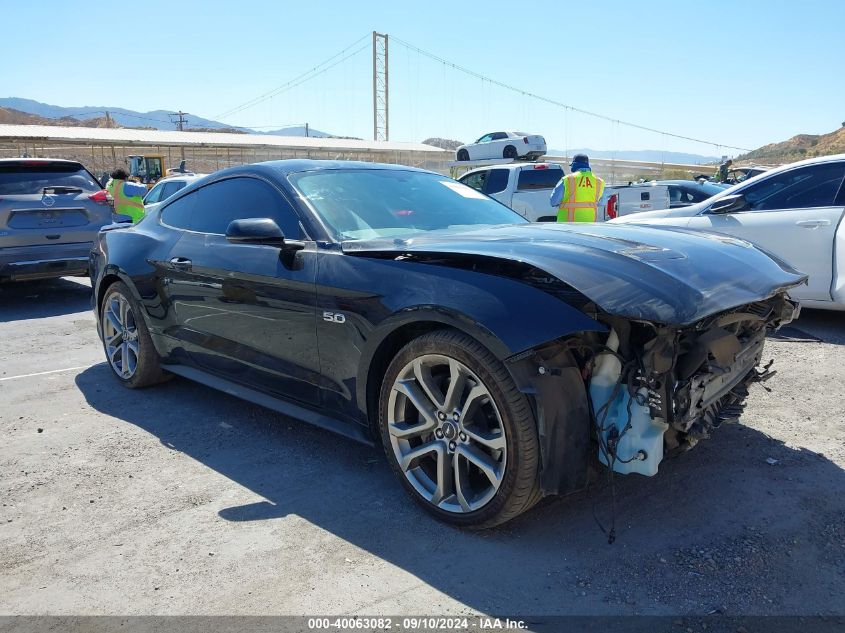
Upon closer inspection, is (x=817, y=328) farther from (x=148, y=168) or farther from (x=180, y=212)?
(x=148, y=168)

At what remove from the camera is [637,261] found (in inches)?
108

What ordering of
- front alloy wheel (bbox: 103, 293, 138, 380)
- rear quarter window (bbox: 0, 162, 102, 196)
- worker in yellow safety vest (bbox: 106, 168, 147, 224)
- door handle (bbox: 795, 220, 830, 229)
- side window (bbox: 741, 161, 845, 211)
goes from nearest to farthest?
1. front alloy wheel (bbox: 103, 293, 138, 380)
2. door handle (bbox: 795, 220, 830, 229)
3. side window (bbox: 741, 161, 845, 211)
4. rear quarter window (bbox: 0, 162, 102, 196)
5. worker in yellow safety vest (bbox: 106, 168, 147, 224)

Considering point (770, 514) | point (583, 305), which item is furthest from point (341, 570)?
point (770, 514)

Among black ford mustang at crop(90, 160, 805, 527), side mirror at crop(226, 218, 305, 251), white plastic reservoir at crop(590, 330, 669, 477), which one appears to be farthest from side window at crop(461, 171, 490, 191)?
white plastic reservoir at crop(590, 330, 669, 477)

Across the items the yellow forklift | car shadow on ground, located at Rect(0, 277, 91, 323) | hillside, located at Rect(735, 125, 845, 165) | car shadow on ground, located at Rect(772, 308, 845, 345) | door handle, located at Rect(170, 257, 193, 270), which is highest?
hillside, located at Rect(735, 125, 845, 165)

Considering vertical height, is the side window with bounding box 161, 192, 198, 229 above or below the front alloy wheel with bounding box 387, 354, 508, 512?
above

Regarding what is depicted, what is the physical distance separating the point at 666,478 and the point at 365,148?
43.6 m

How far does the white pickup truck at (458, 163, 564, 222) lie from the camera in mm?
14000

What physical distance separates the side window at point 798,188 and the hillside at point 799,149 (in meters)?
57.7

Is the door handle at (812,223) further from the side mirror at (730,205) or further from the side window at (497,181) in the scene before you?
the side window at (497,181)

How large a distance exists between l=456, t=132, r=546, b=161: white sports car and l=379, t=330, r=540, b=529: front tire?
827 inches

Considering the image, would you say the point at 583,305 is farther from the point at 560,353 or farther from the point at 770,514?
the point at 770,514

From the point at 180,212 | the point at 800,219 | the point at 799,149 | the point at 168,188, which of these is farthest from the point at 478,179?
the point at 799,149

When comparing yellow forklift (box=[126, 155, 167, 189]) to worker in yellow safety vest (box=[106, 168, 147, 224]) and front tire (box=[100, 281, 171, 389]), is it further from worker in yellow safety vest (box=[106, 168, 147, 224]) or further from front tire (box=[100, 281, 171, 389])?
front tire (box=[100, 281, 171, 389])
